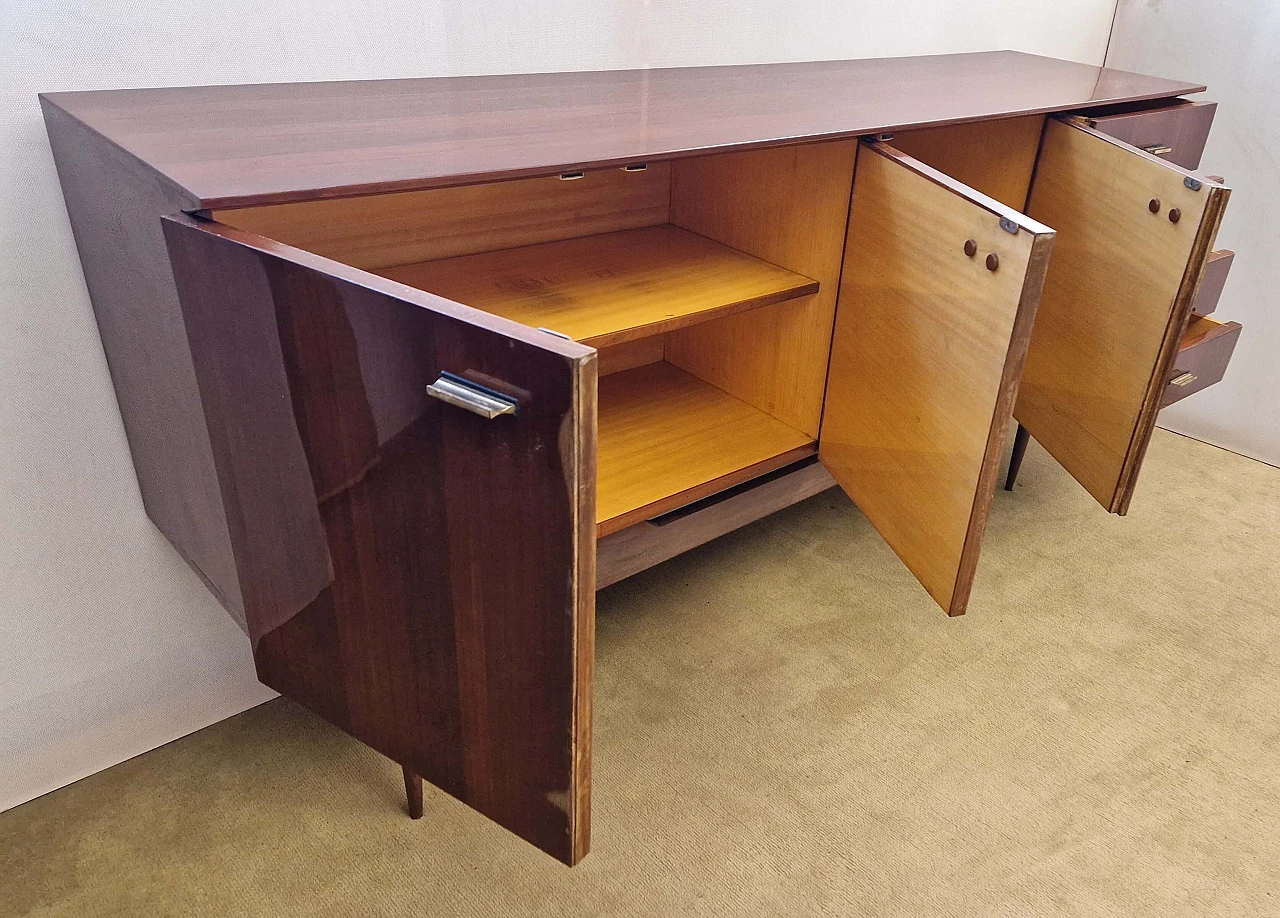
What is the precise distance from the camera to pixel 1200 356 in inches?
58.1

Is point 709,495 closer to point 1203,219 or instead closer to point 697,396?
point 697,396

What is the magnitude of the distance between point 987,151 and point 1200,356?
523mm

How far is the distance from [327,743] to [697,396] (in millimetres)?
653

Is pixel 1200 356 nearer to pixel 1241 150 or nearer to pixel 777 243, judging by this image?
pixel 1241 150

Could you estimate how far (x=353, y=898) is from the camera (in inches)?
39.0

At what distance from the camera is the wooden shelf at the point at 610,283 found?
1.00 m

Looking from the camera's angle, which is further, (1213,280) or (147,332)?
(1213,280)

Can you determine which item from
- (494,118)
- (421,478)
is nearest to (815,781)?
(421,478)

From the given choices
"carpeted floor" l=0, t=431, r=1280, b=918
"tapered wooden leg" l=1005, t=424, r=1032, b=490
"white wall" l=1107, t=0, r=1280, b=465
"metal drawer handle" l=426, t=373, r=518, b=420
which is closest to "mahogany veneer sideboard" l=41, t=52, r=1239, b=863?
"metal drawer handle" l=426, t=373, r=518, b=420

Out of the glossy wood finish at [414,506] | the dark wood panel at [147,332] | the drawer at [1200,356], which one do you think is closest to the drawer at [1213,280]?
the drawer at [1200,356]

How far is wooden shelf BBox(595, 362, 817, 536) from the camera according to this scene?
1.09 meters

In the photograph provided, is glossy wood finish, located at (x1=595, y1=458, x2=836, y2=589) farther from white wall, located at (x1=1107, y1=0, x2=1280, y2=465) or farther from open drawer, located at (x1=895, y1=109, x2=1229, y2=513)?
white wall, located at (x1=1107, y1=0, x2=1280, y2=465)

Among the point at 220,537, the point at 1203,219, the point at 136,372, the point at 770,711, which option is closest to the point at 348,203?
the point at 136,372

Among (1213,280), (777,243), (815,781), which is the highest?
(777,243)
